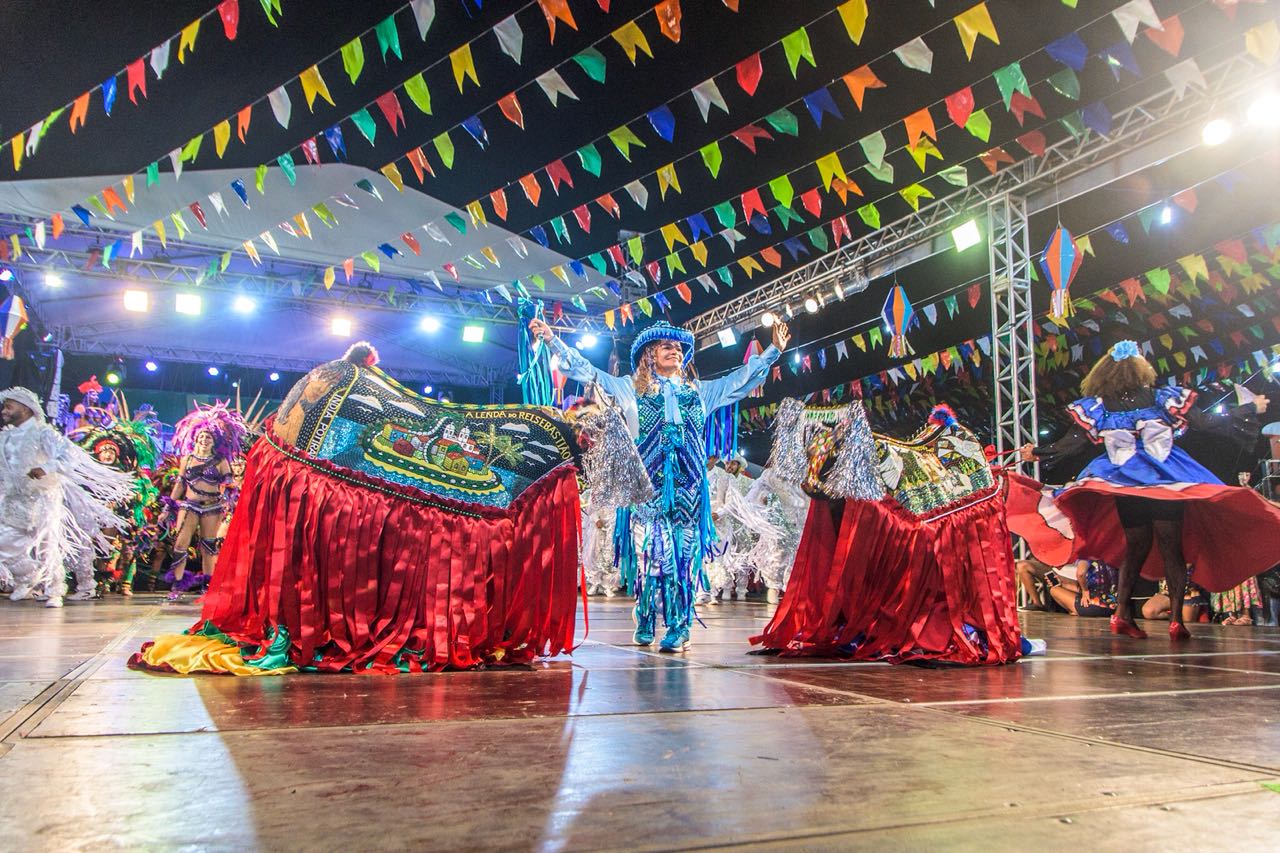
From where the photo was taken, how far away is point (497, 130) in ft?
28.2

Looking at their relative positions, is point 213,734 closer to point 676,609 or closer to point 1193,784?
point 1193,784

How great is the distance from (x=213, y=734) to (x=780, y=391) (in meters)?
12.6

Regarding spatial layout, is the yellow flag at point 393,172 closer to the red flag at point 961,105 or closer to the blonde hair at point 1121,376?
the red flag at point 961,105

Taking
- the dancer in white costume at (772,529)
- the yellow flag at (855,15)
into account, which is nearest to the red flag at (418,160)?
the yellow flag at (855,15)

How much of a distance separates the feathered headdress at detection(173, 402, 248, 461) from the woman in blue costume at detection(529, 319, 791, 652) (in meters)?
4.29

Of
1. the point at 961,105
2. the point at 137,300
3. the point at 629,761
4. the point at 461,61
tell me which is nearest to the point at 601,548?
the point at 461,61

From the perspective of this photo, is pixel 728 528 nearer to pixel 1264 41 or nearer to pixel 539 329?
pixel 1264 41

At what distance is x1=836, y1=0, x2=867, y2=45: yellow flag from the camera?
18.7 ft

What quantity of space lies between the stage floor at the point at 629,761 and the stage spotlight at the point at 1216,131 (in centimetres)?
592

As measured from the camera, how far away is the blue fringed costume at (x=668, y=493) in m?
3.93

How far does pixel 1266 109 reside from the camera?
265 inches

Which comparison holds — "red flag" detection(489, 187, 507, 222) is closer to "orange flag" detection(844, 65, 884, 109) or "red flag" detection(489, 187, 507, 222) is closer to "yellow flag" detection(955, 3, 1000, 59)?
A: "orange flag" detection(844, 65, 884, 109)

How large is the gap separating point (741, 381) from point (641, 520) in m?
0.87

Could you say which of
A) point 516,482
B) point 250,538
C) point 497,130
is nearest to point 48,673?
point 250,538
